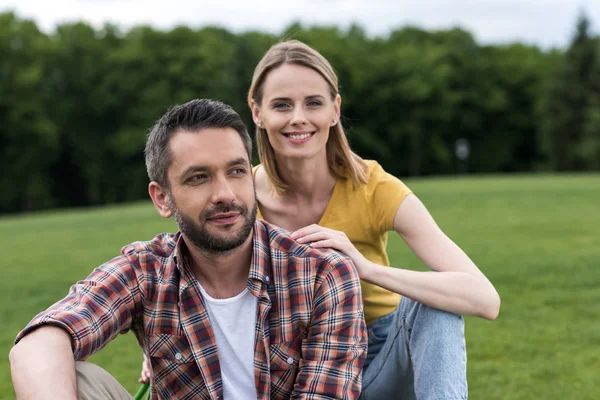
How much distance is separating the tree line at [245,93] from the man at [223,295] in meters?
36.8

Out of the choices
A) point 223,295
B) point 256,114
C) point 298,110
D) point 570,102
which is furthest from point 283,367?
point 570,102

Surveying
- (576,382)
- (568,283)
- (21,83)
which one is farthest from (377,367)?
(21,83)

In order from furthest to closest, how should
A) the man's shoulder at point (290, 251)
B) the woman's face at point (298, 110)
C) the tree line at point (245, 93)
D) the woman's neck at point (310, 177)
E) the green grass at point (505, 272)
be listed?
1. the tree line at point (245, 93)
2. the green grass at point (505, 272)
3. the woman's neck at point (310, 177)
4. the woman's face at point (298, 110)
5. the man's shoulder at point (290, 251)

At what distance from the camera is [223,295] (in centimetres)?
269

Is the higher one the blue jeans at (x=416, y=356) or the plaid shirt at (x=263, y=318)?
the plaid shirt at (x=263, y=318)

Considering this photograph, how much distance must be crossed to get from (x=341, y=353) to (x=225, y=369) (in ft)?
1.40

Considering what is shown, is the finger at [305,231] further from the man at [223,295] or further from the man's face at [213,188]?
the man's face at [213,188]

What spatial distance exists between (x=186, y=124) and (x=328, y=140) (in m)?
1.20

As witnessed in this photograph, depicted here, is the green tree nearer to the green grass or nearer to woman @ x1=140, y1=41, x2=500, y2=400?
the green grass

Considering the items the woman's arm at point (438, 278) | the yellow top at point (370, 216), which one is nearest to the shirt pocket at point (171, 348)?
the woman's arm at point (438, 278)

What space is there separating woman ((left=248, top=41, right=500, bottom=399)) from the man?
23 centimetres

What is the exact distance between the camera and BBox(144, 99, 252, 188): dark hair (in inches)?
102

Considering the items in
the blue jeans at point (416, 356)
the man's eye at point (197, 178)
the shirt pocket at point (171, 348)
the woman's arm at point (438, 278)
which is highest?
the man's eye at point (197, 178)

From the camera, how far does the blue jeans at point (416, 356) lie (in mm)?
2705
